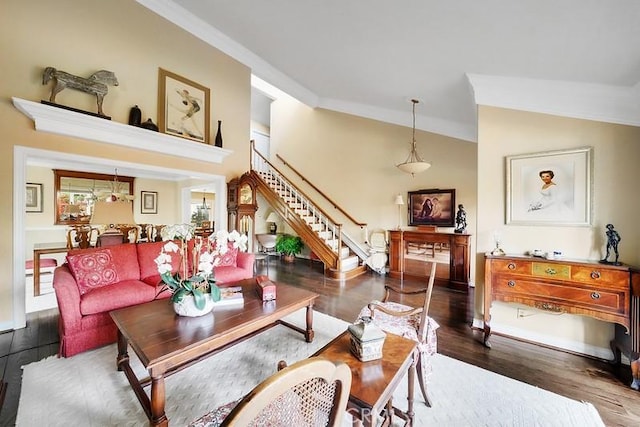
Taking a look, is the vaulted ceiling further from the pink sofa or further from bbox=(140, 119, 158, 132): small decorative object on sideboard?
the pink sofa

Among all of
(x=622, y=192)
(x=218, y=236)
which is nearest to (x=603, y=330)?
(x=622, y=192)

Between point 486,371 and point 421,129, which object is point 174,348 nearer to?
point 486,371

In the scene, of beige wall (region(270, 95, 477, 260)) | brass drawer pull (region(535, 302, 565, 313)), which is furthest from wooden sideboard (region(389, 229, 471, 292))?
brass drawer pull (region(535, 302, 565, 313))

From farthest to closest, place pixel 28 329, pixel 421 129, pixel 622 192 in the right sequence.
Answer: pixel 421 129
pixel 28 329
pixel 622 192

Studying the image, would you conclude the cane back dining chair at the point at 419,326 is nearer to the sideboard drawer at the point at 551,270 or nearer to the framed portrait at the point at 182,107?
the sideboard drawer at the point at 551,270

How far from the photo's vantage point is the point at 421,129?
5473 millimetres

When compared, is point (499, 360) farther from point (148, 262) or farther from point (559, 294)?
point (148, 262)

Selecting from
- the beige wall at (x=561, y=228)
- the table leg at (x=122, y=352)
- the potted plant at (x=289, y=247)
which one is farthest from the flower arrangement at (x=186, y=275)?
the potted plant at (x=289, y=247)

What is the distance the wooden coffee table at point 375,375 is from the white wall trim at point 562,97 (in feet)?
9.78

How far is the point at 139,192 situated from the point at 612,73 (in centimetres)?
856

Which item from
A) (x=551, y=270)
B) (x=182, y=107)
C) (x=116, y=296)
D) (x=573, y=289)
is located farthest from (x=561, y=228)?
(x=182, y=107)

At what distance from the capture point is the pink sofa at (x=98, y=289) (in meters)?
2.40

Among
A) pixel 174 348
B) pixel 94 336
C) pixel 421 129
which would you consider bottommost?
pixel 94 336

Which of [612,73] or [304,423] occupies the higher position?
[612,73]
